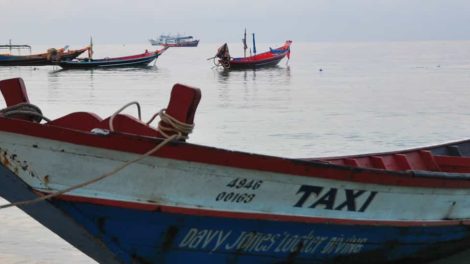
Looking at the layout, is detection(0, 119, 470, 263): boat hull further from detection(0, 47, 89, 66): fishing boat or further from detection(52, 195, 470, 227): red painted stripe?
detection(0, 47, 89, 66): fishing boat

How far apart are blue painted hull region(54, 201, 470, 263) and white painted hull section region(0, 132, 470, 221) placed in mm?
130

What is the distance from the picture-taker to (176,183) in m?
5.00

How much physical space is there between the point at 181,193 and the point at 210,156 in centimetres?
35

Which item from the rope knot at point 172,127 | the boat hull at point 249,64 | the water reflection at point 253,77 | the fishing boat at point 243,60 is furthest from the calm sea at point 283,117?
the boat hull at point 249,64

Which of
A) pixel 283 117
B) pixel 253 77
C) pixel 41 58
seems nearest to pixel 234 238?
pixel 283 117

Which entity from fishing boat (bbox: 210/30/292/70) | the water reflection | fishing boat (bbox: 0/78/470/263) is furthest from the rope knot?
fishing boat (bbox: 210/30/292/70)

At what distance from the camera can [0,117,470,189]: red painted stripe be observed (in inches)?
180

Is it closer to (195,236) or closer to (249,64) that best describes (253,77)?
(249,64)

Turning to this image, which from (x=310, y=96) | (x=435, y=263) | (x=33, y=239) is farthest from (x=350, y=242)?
(x=310, y=96)

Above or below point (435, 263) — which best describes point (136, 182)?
above

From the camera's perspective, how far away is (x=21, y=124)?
453cm

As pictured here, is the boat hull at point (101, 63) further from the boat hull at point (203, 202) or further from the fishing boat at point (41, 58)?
the boat hull at point (203, 202)

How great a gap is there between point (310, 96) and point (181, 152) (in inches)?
1023

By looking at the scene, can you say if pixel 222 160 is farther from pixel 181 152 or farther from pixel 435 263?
pixel 435 263
